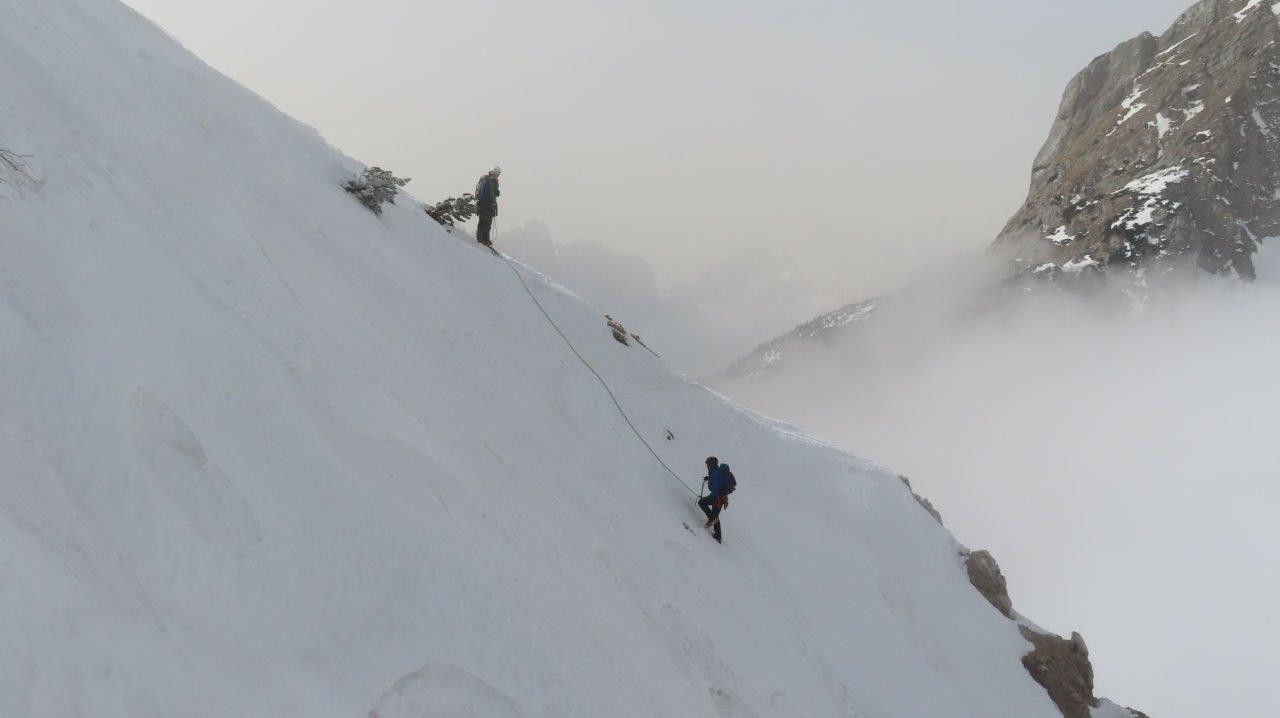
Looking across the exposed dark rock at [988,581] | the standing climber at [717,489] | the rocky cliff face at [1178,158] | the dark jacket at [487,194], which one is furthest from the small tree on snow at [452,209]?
the rocky cliff face at [1178,158]

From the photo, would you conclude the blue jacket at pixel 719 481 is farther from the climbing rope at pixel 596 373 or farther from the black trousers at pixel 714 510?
the climbing rope at pixel 596 373

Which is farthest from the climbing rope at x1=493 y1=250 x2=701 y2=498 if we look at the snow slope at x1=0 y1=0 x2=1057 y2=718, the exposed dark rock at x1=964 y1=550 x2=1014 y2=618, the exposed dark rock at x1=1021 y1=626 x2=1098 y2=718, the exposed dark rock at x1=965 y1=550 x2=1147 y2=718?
the exposed dark rock at x1=1021 y1=626 x2=1098 y2=718

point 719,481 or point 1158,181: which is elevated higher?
point 1158,181

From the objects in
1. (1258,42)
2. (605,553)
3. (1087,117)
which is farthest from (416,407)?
(1087,117)

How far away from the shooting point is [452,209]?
69.5 ft

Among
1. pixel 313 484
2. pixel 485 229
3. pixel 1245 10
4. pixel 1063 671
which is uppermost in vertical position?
pixel 1245 10

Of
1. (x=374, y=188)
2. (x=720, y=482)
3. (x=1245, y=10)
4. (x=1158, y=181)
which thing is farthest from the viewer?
(x=1245, y=10)

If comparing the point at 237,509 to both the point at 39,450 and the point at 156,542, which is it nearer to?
the point at 156,542

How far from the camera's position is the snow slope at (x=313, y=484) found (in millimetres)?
5660

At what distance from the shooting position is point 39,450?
5793 mm

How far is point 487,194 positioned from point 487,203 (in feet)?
0.84

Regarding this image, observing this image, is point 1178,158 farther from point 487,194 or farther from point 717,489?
point 717,489

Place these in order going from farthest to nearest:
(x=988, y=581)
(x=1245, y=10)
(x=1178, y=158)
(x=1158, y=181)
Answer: (x=1245, y=10)
(x=1158, y=181)
(x=1178, y=158)
(x=988, y=581)

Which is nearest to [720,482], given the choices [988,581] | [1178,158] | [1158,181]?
[988,581]
